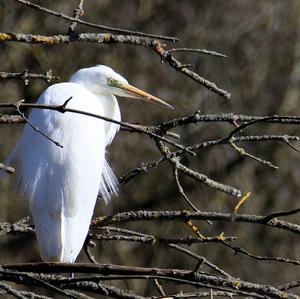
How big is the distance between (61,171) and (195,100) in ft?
23.0

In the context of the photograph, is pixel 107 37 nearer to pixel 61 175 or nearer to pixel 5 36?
pixel 5 36

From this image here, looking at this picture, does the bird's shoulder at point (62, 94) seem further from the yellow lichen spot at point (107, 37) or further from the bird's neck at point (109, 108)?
the yellow lichen spot at point (107, 37)

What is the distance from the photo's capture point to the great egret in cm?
323

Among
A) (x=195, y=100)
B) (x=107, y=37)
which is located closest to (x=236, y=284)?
(x=107, y=37)

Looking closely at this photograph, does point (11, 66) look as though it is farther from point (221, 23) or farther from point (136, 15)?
point (221, 23)

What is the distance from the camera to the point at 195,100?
10281mm

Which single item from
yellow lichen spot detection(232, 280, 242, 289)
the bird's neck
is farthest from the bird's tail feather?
yellow lichen spot detection(232, 280, 242, 289)

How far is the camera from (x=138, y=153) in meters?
10.6

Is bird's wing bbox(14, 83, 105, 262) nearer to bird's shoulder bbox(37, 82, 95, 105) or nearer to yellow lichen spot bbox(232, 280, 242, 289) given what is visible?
bird's shoulder bbox(37, 82, 95, 105)

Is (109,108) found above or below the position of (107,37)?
above

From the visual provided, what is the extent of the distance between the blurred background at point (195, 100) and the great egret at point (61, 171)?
5.72m

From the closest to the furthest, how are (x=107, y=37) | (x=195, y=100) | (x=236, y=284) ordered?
1. (x=236, y=284)
2. (x=107, y=37)
3. (x=195, y=100)

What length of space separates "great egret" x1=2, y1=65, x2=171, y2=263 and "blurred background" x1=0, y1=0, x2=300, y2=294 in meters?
5.72

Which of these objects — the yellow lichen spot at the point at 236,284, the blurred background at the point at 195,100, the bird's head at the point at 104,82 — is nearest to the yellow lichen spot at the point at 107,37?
the yellow lichen spot at the point at 236,284
